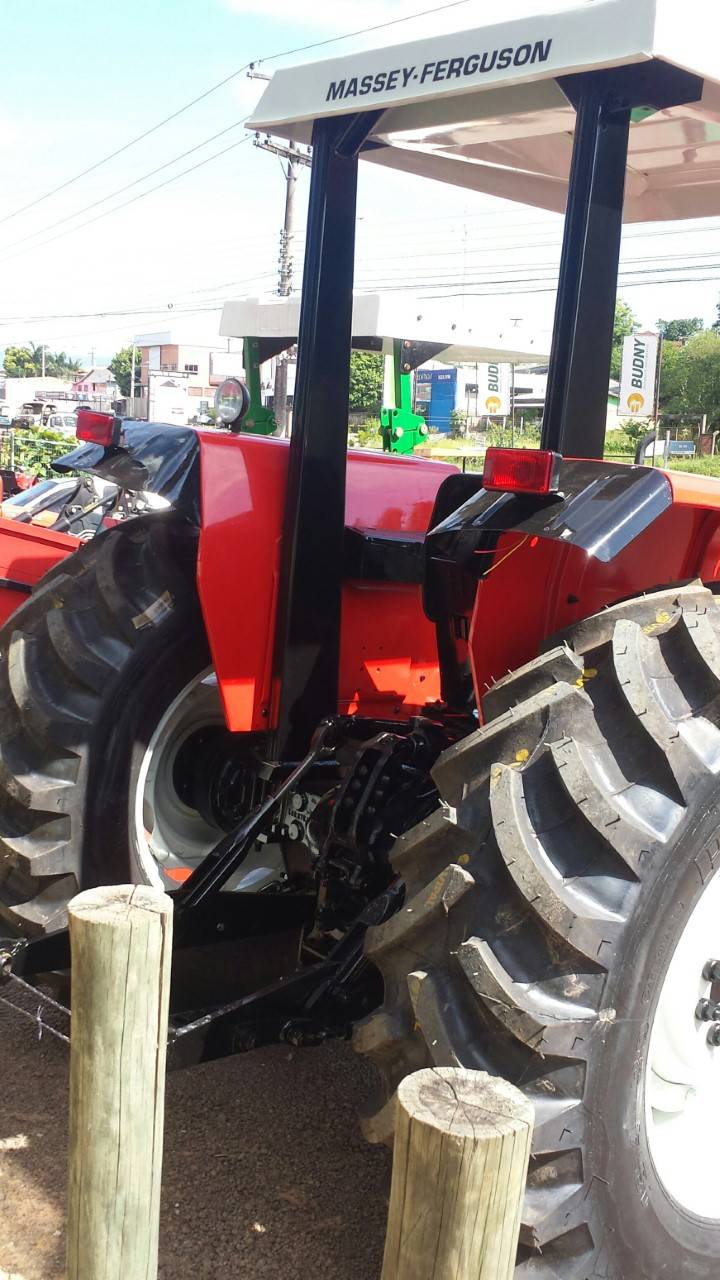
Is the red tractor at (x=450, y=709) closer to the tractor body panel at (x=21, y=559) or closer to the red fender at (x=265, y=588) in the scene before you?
the red fender at (x=265, y=588)

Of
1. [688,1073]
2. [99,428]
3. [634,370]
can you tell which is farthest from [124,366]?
[688,1073]

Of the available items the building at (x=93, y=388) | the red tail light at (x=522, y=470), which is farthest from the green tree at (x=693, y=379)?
the red tail light at (x=522, y=470)

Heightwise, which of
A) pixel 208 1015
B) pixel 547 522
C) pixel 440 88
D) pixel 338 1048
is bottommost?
pixel 338 1048

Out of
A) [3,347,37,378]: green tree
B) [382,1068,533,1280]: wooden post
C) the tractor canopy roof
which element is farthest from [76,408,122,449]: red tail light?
[3,347,37,378]: green tree

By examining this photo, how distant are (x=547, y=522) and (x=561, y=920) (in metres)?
0.75

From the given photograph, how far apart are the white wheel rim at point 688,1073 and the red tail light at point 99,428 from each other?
1.90 meters

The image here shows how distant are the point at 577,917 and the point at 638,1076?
1.22 ft

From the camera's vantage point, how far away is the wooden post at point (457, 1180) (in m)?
1.35

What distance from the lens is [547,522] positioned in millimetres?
2213

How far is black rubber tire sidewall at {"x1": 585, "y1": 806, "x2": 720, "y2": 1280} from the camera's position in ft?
6.51

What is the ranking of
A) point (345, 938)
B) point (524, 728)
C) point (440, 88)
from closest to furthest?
point (524, 728), point (440, 88), point (345, 938)

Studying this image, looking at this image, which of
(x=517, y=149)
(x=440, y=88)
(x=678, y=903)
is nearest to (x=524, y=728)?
(x=678, y=903)

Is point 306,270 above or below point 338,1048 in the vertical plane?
above

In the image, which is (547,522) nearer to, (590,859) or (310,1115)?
(590,859)
